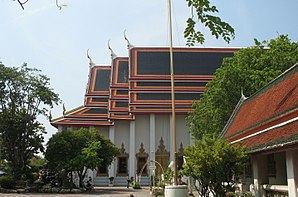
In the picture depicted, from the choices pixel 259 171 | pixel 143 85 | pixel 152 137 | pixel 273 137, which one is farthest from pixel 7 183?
pixel 273 137

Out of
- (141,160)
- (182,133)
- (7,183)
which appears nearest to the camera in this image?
(7,183)

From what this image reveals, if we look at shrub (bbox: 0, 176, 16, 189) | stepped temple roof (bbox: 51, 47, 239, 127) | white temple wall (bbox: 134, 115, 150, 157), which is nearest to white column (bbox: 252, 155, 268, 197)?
shrub (bbox: 0, 176, 16, 189)

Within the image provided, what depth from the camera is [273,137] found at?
9.48 meters

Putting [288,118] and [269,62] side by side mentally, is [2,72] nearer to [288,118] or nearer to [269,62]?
[269,62]

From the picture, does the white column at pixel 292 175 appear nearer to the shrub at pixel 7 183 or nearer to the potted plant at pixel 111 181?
the shrub at pixel 7 183

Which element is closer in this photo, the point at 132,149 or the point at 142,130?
the point at 132,149

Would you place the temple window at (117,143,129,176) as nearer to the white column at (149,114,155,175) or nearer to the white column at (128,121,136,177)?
the white column at (128,121,136,177)

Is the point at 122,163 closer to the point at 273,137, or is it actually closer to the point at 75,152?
the point at 75,152

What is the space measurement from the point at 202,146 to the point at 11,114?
18442mm

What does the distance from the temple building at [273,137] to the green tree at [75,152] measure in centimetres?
1248

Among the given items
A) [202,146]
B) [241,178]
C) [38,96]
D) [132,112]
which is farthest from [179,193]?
[132,112]

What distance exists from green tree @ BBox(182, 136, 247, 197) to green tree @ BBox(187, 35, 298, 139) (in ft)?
25.5

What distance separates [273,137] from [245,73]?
10240 millimetres

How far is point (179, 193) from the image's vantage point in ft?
38.5
